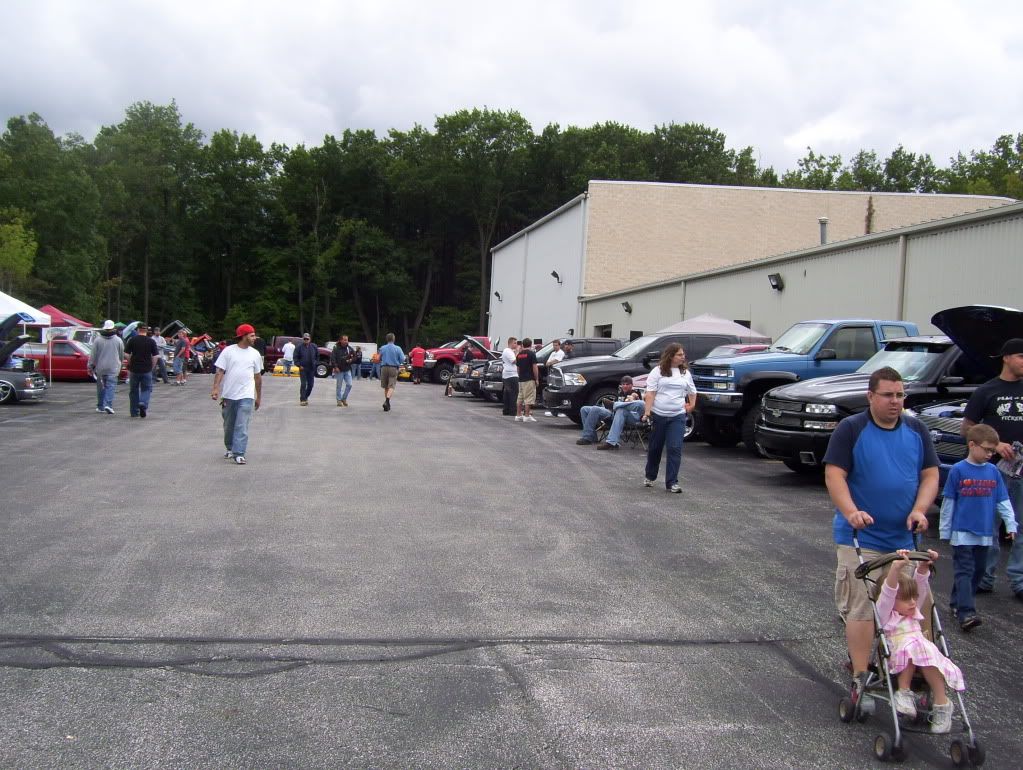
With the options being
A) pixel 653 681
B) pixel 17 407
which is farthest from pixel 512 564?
pixel 17 407

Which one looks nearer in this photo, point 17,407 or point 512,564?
point 512,564

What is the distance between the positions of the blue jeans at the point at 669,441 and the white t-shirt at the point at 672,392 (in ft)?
0.23

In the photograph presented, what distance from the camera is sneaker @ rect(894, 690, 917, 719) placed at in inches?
159

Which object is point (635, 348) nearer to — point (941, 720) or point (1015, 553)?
point (1015, 553)

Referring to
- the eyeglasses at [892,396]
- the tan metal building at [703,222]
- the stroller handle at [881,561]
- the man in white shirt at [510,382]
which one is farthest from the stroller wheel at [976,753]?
the tan metal building at [703,222]

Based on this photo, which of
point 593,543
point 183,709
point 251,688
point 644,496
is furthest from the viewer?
point 644,496

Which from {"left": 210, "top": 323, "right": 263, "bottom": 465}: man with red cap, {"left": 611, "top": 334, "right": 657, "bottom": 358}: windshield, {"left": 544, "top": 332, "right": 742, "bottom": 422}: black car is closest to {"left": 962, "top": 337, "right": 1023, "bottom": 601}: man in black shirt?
{"left": 210, "top": 323, "right": 263, "bottom": 465}: man with red cap

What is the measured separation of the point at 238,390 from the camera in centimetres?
1256

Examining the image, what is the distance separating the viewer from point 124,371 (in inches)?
1257

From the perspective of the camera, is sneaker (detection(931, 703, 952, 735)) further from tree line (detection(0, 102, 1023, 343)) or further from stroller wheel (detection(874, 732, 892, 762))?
tree line (detection(0, 102, 1023, 343))

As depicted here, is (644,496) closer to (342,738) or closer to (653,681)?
(653,681)

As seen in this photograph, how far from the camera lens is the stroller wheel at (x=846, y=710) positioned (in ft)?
14.1

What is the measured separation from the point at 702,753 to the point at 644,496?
6811mm

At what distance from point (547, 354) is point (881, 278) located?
9119 mm
